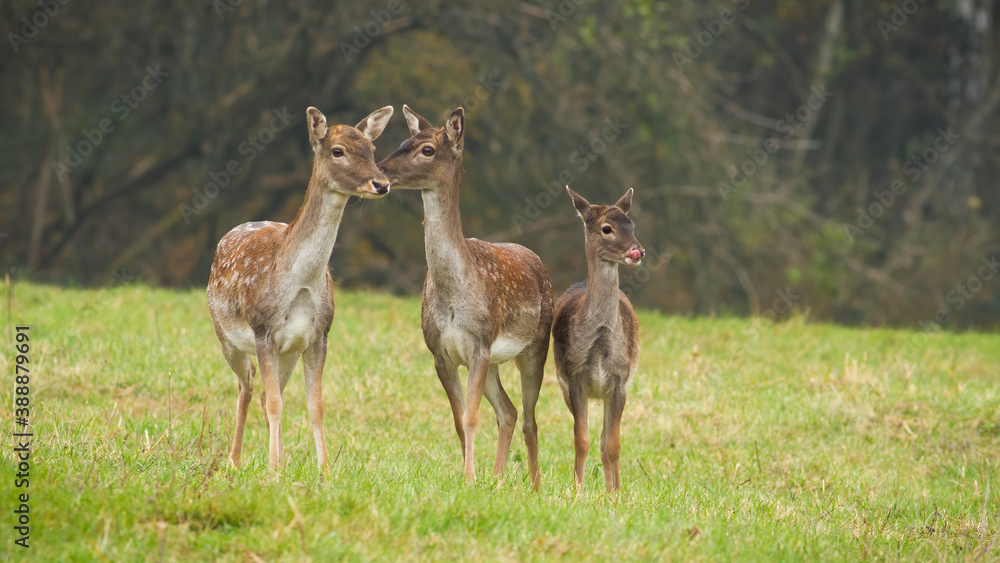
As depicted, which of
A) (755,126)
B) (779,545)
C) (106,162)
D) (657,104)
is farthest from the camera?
(755,126)

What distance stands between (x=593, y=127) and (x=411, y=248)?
239 inches

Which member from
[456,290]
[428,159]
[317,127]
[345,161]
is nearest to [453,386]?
[456,290]

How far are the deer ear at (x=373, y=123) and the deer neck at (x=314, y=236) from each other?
522mm

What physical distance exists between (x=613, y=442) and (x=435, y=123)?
1123cm

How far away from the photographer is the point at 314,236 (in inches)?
271

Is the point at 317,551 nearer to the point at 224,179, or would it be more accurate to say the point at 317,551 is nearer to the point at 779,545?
the point at 779,545

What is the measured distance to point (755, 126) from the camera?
26328 millimetres

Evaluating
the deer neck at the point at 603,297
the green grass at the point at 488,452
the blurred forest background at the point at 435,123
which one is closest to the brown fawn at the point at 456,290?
the deer neck at the point at 603,297

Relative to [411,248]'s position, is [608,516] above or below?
above

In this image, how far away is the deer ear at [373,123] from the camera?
7.30 m

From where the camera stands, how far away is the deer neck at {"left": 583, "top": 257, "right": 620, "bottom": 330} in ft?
24.4

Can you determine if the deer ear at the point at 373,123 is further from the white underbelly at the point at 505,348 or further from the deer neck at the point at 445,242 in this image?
the white underbelly at the point at 505,348

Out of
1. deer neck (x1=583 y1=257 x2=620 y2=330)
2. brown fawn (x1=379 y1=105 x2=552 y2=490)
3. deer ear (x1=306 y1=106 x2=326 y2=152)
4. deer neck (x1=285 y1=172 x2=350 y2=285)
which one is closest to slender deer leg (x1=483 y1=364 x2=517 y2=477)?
brown fawn (x1=379 y1=105 x2=552 y2=490)

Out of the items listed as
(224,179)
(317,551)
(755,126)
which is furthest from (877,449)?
(755,126)
